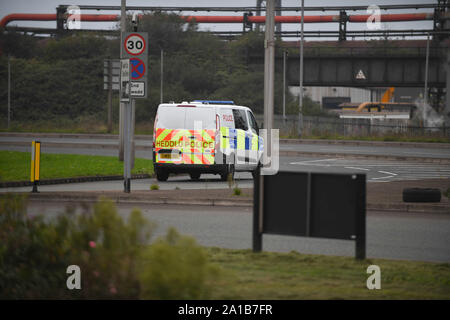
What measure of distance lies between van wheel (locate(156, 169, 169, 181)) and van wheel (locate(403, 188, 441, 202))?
772 cm

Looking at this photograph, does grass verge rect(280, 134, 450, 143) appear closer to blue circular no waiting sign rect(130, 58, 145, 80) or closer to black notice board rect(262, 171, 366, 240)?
blue circular no waiting sign rect(130, 58, 145, 80)

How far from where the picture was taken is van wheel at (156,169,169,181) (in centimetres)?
2092

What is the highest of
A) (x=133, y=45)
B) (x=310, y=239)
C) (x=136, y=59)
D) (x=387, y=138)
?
(x=133, y=45)

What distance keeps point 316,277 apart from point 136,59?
30.7 ft

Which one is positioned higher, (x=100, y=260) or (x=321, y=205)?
(x=321, y=205)

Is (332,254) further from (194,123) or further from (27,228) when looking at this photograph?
(194,123)

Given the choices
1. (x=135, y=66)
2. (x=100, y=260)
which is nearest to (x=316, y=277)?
(x=100, y=260)

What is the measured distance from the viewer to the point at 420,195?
14.9m

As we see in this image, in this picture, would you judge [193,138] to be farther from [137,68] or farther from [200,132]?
[137,68]

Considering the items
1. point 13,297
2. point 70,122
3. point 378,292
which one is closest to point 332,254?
point 378,292

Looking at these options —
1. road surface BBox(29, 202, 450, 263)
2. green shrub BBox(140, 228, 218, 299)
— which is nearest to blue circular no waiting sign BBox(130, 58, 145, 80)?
road surface BBox(29, 202, 450, 263)

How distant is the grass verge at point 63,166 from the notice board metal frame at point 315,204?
11537mm

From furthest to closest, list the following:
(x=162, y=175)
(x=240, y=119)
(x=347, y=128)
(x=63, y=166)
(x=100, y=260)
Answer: (x=347, y=128)
(x=63, y=166)
(x=240, y=119)
(x=162, y=175)
(x=100, y=260)
